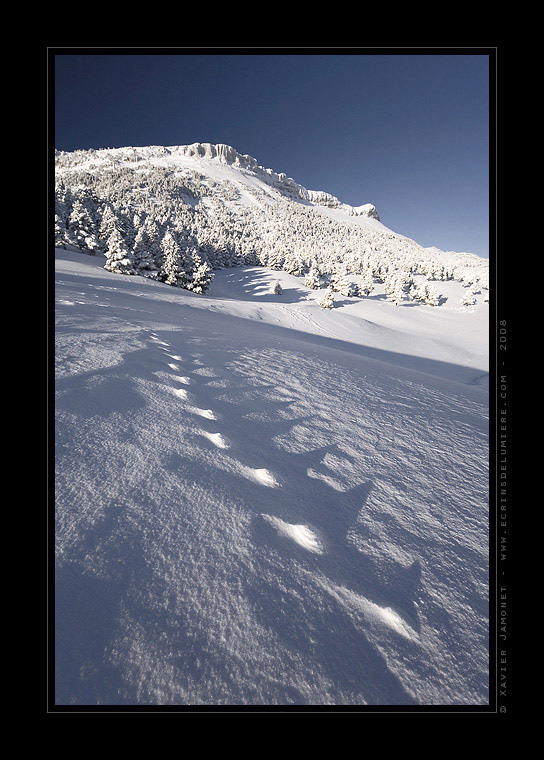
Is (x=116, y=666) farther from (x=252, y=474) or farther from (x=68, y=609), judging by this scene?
(x=252, y=474)

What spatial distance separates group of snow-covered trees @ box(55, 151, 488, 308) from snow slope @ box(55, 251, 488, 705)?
77.1 ft

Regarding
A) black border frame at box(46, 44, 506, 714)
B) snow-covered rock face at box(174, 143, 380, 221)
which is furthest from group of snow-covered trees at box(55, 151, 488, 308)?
snow-covered rock face at box(174, 143, 380, 221)

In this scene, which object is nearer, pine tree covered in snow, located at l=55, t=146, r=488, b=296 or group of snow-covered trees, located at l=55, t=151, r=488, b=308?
group of snow-covered trees, located at l=55, t=151, r=488, b=308

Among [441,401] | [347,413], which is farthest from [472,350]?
[347,413]

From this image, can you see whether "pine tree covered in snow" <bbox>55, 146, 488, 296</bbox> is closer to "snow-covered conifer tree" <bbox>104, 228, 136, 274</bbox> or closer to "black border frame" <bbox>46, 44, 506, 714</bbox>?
"snow-covered conifer tree" <bbox>104, 228, 136, 274</bbox>

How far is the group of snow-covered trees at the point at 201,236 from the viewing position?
2389 centimetres

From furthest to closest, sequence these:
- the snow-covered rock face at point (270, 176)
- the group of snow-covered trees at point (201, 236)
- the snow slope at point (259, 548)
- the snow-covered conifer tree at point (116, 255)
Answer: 1. the snow-covered rock face at point (270, 176)
2. the group of snow-covered trees at point (201, 236)
3. the snow-covered conifer tree at point (116, 255)
4. the snow slope at point (259, 548)

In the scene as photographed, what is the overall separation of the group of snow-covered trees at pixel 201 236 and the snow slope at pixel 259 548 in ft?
77.1

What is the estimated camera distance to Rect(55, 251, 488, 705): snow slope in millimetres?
968

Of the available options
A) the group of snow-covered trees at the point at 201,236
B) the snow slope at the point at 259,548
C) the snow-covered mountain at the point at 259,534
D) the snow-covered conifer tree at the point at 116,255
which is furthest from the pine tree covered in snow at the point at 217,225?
the snow slope at the point at 259,548
